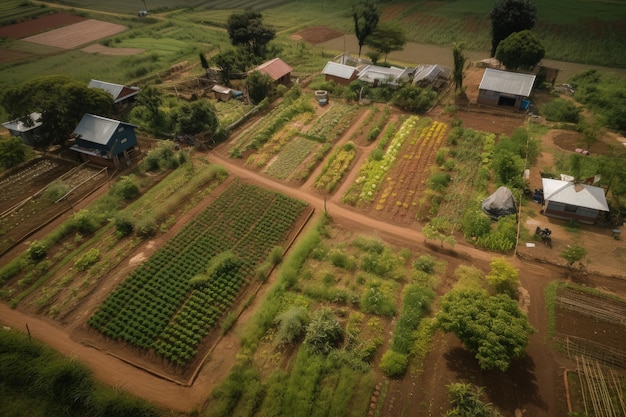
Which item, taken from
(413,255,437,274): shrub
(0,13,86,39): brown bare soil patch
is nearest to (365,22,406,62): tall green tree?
(413,255,437,274): shrub

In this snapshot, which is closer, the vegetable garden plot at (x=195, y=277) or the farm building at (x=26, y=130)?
the vegetable garden plot at (x=195, y=277)

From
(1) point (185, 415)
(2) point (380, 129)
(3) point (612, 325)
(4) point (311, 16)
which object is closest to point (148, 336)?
(1) point (185, 415)

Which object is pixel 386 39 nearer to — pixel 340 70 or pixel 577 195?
pixel 340 70

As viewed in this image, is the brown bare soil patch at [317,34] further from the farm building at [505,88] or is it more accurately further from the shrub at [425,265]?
the shrub at [425,265]

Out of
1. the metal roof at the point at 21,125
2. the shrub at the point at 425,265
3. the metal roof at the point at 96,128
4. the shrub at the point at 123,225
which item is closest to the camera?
the shrub at the point at 425,265

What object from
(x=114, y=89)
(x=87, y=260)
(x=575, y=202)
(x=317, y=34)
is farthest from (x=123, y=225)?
(x=317, y=34)

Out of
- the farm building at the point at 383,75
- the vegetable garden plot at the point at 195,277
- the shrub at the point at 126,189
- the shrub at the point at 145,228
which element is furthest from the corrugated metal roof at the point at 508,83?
the shrub at the point at 126,189

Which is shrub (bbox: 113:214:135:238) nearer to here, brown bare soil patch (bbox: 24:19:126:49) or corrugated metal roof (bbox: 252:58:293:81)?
corrugated metal roof (bbox: 252:58:293:81)
